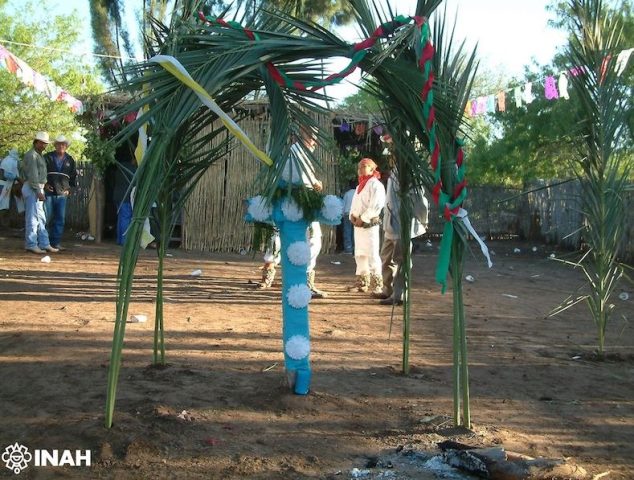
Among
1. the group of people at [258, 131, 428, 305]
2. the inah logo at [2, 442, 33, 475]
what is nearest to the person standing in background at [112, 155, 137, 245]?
the group of people at [258, 131, 428, 305]

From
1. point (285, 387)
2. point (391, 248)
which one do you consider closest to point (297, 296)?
point (285, 387)

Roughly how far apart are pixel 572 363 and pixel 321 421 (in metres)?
3.01

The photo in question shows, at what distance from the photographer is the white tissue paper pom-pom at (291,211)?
4.45 metres

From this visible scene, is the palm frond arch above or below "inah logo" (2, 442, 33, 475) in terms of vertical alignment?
above

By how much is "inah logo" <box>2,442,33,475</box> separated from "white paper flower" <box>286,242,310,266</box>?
1.95 m

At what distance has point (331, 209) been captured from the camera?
457 centimetres

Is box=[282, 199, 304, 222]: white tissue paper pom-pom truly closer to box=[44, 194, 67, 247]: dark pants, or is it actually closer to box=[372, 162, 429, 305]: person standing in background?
box=[372, 162, 429, 305]: person standing in background

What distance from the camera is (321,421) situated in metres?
4.32

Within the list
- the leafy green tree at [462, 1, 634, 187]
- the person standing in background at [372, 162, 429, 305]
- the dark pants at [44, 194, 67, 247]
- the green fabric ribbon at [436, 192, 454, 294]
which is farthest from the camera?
the leafy green tree at [462, 1, 634, 187]

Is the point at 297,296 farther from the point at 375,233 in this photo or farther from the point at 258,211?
the point at 375,233

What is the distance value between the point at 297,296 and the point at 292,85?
144 centimetres

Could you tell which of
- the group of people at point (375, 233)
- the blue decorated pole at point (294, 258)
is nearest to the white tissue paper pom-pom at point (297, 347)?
the blue decorated pole at point (294, 258)

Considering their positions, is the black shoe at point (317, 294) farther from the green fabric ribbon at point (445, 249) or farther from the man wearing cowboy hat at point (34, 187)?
the man wearing cowboy hat at point (34, 187)

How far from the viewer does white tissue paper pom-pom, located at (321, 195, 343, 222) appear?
4551 millimetres
